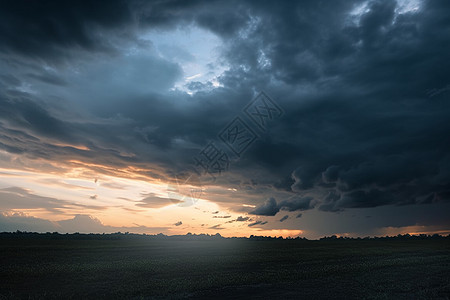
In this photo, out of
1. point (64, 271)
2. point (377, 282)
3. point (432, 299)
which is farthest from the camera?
point (64, 271)

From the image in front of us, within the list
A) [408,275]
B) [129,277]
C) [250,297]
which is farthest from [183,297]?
[408,275]

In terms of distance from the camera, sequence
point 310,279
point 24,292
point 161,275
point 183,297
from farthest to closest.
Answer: point 161,275
point 310,279
point 24,292
point 183,297

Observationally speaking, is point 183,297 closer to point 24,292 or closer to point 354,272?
point 24,292

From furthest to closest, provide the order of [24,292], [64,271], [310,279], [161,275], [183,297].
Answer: [64,271] < [161,275] < [310,279] < [24,292] < [183,297]

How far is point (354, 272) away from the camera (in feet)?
128

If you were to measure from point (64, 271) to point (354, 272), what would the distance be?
37888 mm

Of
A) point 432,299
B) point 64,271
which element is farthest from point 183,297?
point 64,271

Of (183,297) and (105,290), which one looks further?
(105,290)

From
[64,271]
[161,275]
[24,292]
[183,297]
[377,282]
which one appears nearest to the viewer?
[183,297]

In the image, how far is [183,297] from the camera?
25.4m

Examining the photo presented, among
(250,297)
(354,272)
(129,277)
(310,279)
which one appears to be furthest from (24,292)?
(354,272)

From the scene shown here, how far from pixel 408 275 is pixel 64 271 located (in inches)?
1700

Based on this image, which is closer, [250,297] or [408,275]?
[250,297]

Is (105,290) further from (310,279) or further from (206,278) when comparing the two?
(310,279)
